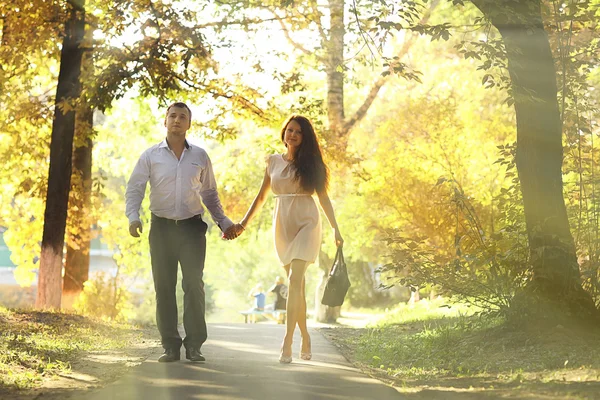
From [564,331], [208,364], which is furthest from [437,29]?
[208,364]

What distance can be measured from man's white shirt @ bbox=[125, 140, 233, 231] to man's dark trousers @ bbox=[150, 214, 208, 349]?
129 mm

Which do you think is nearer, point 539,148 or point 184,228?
point 184,228

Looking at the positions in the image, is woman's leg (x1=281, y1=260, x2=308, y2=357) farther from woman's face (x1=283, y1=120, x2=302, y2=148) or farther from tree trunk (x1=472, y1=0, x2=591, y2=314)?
tree trunk (x1=472, y1=0, x2=591, y2=314)

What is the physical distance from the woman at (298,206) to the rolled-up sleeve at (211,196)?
14cm

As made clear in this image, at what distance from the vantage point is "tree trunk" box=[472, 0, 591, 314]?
9719 millimetres

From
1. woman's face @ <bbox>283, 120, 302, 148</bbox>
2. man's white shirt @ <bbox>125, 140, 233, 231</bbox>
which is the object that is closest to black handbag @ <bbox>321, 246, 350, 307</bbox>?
woman's face @ <bbox>283, 120, 302, 148</bbox>

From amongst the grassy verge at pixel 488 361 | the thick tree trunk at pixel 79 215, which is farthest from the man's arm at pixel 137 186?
the thick tree trunk at pixel 79 215

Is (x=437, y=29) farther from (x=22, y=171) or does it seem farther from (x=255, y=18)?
(x=22, y=171)

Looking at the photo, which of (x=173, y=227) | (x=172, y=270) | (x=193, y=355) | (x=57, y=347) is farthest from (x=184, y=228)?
(x=57, y=347)

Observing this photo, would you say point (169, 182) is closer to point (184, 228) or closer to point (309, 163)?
point (184, 228)

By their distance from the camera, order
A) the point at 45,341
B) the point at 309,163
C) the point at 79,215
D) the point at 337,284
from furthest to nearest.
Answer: the point at 79,215
the point at 45,341
the point at 337,284
the point at 309,163

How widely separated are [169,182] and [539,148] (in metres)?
3.99

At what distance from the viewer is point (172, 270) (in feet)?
28.6

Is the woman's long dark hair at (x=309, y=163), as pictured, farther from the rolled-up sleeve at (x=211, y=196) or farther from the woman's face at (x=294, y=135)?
the rolled-up sleeve at (x=211, y=196)
